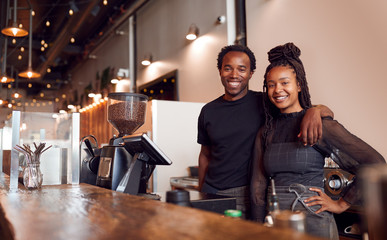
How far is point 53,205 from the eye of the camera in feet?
3.75

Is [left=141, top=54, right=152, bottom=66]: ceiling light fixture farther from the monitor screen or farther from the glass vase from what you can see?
the monitor screen

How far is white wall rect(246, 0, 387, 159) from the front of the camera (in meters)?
2.32

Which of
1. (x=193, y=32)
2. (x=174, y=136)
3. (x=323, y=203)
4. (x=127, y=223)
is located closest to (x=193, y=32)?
(x=193, y=32)

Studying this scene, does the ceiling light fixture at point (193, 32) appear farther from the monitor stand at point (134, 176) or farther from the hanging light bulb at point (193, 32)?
the monitor stand at point (134, 176)

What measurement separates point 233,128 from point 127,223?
1.18 metres

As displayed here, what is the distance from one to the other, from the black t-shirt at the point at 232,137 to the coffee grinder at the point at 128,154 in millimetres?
387

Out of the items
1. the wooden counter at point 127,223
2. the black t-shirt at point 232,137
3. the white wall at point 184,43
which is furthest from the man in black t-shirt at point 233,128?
the white wall at point 184,43

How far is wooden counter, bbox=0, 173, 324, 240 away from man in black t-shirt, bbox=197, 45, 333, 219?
2.64ft

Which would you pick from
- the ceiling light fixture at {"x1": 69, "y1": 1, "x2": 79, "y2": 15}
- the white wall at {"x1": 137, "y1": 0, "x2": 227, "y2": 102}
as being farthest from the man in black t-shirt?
the ceiling light fixture at {"x1": 69, "y1": 1, "x2": 79, "y2": 15}

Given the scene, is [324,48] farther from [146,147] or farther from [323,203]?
[146,147]

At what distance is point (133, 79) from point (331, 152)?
214 inches

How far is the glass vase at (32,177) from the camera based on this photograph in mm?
1743

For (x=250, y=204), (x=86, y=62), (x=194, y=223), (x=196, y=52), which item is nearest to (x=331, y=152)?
(x=250, y=204)

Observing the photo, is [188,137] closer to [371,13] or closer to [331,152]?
[371,13]
